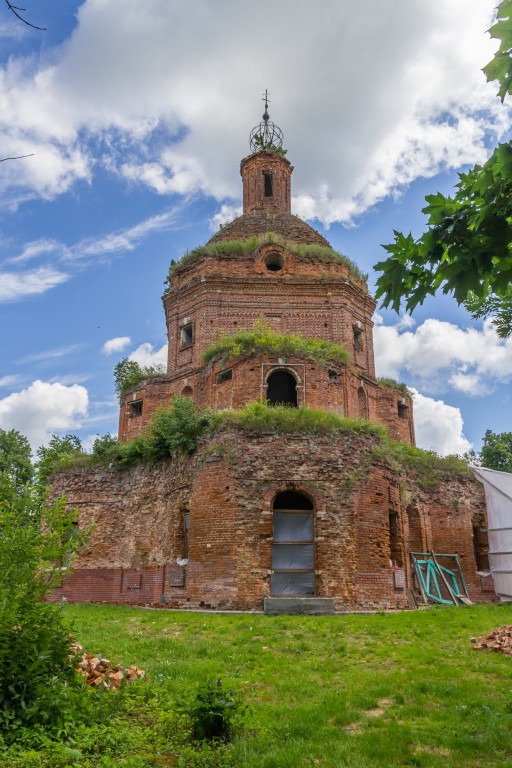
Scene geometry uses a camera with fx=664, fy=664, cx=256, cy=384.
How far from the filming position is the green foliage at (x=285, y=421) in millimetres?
19125

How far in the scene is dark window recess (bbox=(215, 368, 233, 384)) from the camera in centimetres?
2397

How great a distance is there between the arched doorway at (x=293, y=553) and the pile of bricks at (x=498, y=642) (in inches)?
237

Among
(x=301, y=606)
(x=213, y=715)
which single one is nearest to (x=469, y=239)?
(x=213, y=715)

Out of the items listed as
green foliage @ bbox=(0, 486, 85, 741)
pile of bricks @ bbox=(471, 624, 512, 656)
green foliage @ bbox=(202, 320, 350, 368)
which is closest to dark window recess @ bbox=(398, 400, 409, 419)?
green foliage @ bbox=(202, 320, 350, 368)

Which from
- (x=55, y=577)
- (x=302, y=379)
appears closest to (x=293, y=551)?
(x=302, y=379)

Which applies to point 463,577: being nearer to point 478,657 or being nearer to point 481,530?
point 481,530

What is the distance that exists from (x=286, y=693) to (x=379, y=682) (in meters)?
1.46

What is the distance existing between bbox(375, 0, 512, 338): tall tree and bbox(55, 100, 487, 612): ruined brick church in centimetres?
1259

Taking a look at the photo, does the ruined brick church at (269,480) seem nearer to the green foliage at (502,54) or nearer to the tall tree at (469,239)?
the tall tree at (469,239)

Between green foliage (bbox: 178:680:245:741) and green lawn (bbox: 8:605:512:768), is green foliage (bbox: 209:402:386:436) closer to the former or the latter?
green lawn (bbox: 8:605:512:768)

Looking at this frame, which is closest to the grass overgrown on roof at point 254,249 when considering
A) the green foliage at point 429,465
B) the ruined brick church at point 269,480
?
the ruined brick church at point 269,480

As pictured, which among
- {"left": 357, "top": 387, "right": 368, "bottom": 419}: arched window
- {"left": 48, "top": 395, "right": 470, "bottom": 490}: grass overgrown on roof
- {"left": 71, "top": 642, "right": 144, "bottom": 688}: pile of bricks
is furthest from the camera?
{"left": 357, "top": 387, "right": 368, "bottom": 419}: arched window

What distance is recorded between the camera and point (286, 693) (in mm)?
9414

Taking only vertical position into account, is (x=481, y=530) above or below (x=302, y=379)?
below
